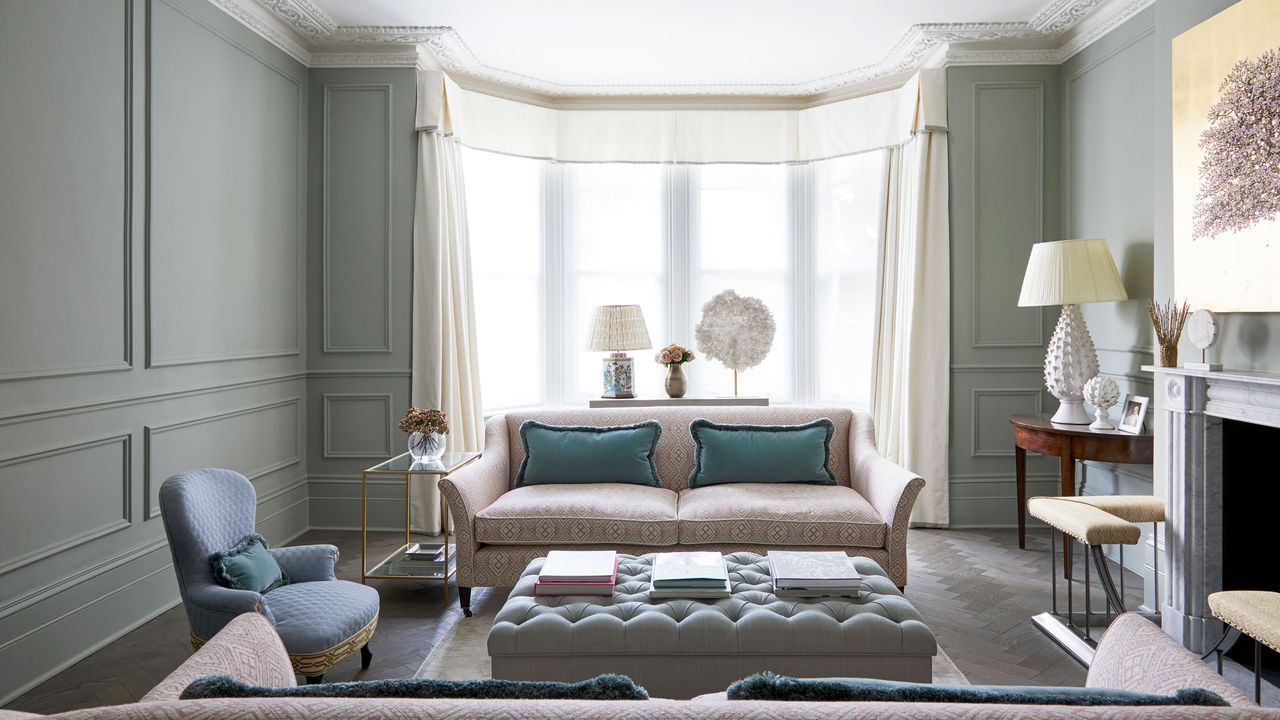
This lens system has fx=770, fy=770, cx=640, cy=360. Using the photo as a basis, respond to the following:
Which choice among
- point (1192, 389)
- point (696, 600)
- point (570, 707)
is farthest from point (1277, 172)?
point (570, 707)

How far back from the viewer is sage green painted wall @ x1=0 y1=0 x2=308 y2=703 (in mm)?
2553

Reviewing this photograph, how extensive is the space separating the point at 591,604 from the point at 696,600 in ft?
1.04

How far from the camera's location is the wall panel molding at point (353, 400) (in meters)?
4.57

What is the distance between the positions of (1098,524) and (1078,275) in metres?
1.50

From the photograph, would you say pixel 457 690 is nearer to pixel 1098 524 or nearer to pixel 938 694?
pixel 938 694

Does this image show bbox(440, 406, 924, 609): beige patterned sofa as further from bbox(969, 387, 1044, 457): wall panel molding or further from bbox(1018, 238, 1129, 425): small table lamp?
bbox(969, 387, 1044, 457): wall panel molding

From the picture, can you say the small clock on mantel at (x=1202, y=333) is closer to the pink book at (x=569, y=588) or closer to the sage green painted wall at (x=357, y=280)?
the pink book at (x=569, y=588)

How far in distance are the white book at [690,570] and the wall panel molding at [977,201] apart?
2.79 meters

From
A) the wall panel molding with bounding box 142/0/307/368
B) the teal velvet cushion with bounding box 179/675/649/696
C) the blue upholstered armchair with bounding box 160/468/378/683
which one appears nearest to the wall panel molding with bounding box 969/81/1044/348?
the blue upholstered armchair with bounding box 160/468/378/683

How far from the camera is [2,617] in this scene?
2475mm

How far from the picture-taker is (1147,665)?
125 centimetres

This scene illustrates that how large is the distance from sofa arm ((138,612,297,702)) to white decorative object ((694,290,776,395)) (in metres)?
3.51

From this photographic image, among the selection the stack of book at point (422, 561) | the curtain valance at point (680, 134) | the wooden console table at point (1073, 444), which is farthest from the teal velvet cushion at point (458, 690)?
the curtain valance at point (680, 134)

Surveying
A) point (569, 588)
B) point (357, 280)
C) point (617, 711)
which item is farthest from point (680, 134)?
point (617, 711)
